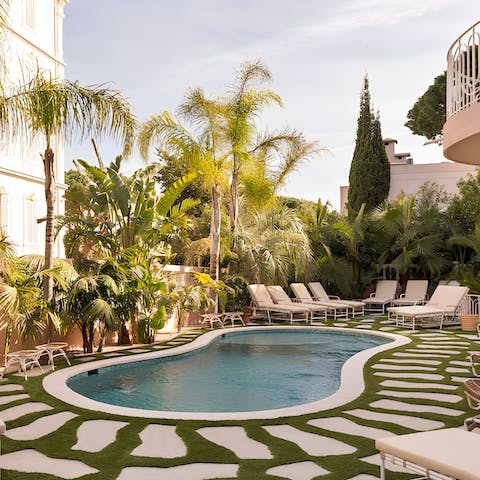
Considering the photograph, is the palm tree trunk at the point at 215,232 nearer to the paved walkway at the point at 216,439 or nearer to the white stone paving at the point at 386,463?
the paved walkway at the point at 216,439

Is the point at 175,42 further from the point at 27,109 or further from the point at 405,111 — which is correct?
the point at 405,111

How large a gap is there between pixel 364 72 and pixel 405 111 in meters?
Answer: 3.34

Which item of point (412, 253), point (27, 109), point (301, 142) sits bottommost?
point (412, 253)

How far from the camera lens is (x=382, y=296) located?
19.5 metres

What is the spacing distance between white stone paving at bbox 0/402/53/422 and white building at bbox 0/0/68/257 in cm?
1390

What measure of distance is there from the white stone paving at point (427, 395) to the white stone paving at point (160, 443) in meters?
3.06

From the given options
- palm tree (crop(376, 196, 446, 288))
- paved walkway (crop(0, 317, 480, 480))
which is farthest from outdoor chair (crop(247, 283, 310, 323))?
paved walkway (crop(0, 317, 480, 480))

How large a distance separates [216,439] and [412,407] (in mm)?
2570

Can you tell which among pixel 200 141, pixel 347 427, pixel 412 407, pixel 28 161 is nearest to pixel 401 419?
pixel 412 407

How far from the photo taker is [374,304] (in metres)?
20.1

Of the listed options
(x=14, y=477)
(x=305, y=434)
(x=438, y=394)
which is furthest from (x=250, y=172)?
(x=14, y=477)

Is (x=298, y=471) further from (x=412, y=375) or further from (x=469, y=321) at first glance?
(x=469, y=321)

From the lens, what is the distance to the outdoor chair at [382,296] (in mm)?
19062

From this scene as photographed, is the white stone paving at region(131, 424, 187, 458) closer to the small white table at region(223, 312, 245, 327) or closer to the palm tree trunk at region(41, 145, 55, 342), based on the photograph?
the palm tree trunk at region(41, 145, 55, 342)
